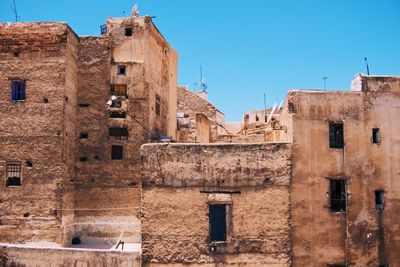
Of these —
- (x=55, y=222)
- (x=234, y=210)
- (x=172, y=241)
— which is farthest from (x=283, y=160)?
(x=55, y=222)

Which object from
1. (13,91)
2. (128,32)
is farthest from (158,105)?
(13,91)

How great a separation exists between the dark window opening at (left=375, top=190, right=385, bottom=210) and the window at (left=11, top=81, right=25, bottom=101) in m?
16.8

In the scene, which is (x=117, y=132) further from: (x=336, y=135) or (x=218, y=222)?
(x=336, y=135)

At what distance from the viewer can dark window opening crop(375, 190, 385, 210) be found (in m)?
18.8

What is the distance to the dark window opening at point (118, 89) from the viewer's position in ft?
88.8

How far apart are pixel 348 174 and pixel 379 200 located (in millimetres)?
1550

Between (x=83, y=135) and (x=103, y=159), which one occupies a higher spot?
(x=83, y=135)

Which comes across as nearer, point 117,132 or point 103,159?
point 103,159

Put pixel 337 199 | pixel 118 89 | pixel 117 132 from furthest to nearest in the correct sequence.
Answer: pixel 118 89 → pixel 117 132 → pixel 337 199

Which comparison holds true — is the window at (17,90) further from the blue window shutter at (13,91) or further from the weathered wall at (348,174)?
the weathered wall at (348,174)

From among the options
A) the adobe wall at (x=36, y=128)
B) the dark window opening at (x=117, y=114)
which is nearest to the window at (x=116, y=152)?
the dark window opening at (x=117, y=114)

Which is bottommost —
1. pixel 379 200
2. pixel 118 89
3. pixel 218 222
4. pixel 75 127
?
pixel 218 222

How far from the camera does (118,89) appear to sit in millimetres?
27094

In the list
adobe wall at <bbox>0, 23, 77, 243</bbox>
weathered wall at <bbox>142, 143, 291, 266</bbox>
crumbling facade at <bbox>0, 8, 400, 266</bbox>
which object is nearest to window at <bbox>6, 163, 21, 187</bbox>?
adobe wall at <bbox>0, 23, 77, 243</bbox>
